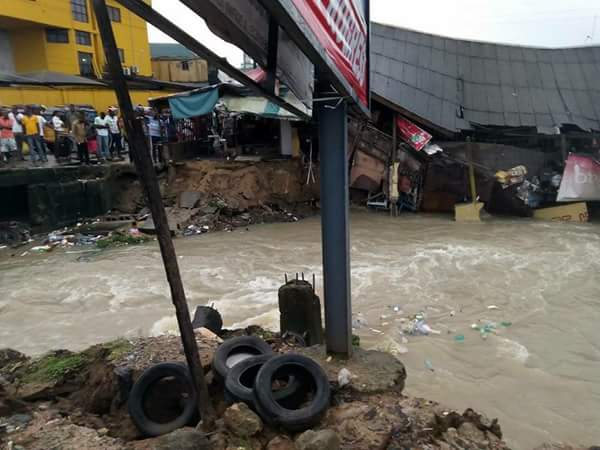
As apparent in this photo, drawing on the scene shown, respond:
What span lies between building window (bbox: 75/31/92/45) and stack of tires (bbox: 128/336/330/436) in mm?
34868

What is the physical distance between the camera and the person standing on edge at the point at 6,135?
14789mm

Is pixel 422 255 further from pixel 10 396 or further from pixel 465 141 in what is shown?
pixel 10 396

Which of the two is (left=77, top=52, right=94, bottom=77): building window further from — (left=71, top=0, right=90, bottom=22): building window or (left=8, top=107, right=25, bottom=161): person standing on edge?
(left=8, top=107, right=25, bottom=161): person standing on edge

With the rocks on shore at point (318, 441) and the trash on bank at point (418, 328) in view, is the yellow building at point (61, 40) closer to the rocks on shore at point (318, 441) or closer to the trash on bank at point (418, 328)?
the trash on bank at point (418, 328)

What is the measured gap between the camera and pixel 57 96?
23.4 meters

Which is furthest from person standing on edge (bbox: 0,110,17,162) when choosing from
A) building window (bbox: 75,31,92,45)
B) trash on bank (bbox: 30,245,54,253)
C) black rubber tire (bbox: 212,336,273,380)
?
building window (bbox: 75,31,92,45)

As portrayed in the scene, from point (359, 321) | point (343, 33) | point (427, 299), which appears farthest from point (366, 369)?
point (427, 299)

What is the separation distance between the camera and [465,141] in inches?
677

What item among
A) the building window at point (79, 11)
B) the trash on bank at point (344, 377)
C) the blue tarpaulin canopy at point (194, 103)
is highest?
the building window at point (79, 11)

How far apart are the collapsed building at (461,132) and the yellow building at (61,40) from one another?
15787 mm

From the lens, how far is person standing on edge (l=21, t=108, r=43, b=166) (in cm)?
1516

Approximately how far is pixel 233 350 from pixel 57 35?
3426 centimetres

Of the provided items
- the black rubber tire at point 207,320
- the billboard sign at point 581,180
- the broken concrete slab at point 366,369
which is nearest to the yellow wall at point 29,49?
the billboard sign at point 581,180

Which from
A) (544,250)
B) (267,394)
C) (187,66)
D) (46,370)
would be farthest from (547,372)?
(187,66)
